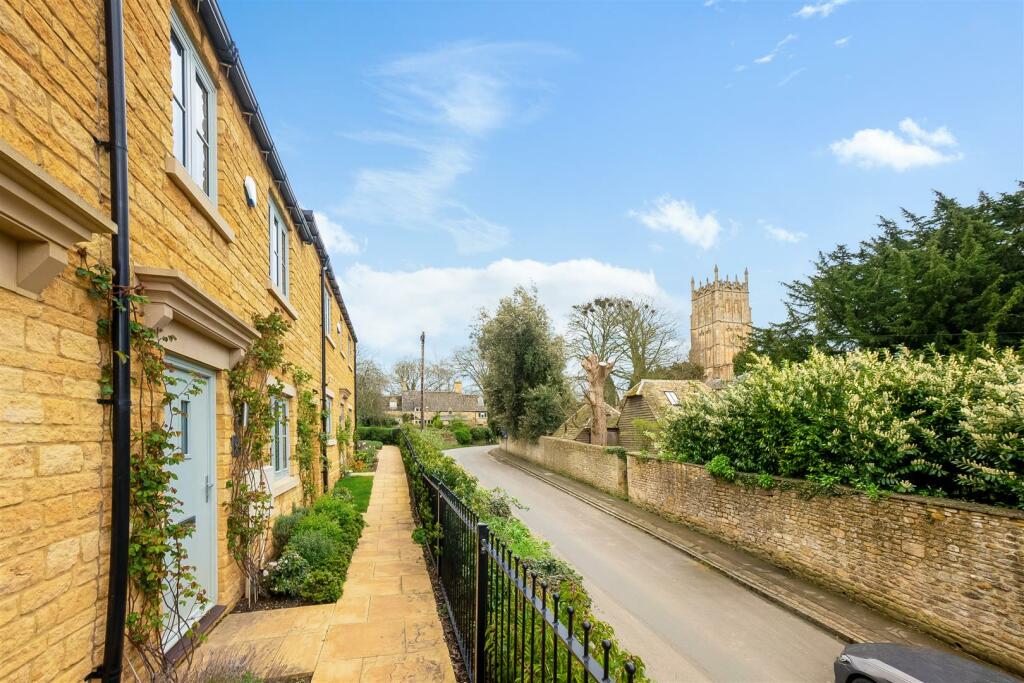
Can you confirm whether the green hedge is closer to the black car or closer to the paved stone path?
the paved stone path

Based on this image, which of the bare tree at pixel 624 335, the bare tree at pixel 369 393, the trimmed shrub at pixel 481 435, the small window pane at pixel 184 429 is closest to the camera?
the small window pane at pixel 184 429

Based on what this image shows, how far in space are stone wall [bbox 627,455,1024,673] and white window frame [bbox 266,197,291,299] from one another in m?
9.44

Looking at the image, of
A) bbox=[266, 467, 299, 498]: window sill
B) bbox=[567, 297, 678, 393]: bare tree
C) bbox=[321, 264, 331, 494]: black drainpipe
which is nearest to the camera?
bbox=[266, 467, 299, 498]: window sill

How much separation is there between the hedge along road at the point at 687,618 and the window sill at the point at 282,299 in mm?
5083

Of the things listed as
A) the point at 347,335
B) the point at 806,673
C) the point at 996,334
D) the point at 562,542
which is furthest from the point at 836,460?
the point at 347,335

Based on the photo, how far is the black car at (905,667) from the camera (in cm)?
443

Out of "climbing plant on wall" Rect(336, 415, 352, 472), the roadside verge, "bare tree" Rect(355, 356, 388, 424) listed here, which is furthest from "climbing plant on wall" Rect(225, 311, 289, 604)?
"bare tree" Rect(355, 356, 388, 424)

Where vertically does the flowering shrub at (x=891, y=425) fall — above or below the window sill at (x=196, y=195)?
below

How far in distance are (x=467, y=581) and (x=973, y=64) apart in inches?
452

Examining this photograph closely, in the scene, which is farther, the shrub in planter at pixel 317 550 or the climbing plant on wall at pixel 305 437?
the climbing plant on wall at pixel 305 437

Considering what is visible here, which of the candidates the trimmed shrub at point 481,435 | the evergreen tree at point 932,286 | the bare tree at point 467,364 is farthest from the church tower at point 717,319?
the evergreen tree at point 932,286

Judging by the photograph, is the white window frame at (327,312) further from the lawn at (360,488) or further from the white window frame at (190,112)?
the white window frame at (190,112)

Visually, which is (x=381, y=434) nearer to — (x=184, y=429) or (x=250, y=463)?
(x=250, y=463)

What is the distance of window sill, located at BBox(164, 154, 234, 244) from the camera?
12.7ft
